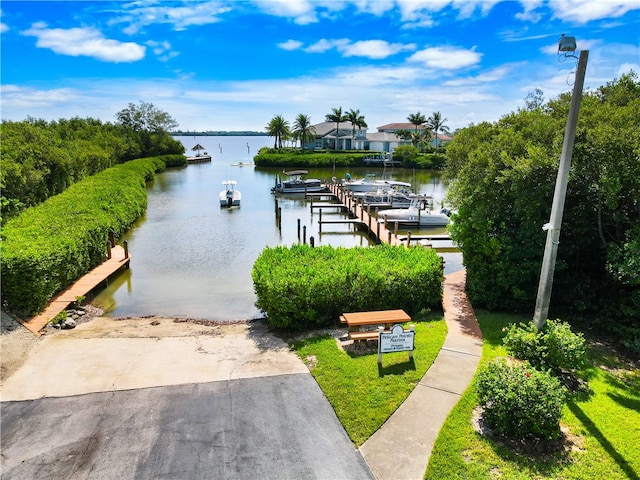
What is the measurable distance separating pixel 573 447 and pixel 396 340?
Result: 3327 mm

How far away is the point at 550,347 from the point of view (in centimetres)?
774

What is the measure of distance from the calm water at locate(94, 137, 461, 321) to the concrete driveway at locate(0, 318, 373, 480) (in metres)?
4.54

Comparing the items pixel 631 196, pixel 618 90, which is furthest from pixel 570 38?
pixel 618 90

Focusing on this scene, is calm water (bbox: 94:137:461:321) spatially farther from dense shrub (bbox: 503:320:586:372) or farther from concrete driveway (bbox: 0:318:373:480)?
dense shrub (bbox: 503:320:586:372)

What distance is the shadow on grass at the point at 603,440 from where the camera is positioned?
5.95 metres

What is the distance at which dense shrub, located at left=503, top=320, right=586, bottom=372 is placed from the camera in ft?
25.0

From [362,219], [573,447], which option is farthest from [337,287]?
[362,219]

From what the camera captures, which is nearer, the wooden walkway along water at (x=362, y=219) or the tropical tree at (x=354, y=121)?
the wooden walkway along water at (x=362, y=219)

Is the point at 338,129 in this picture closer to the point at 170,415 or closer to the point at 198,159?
the point at 198,159

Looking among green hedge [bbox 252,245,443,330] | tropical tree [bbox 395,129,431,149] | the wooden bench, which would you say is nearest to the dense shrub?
the wooden bench

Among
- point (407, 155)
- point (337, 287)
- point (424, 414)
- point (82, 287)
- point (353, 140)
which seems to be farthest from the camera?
point (353, 140)

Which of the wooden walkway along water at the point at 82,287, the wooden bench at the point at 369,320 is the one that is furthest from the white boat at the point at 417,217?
the wooden bench at the point at 369,320

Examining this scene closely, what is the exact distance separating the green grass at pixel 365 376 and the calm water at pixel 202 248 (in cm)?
Answer: 538

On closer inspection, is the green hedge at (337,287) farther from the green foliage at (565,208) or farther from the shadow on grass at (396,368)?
the shadow on grass at (396,368)
